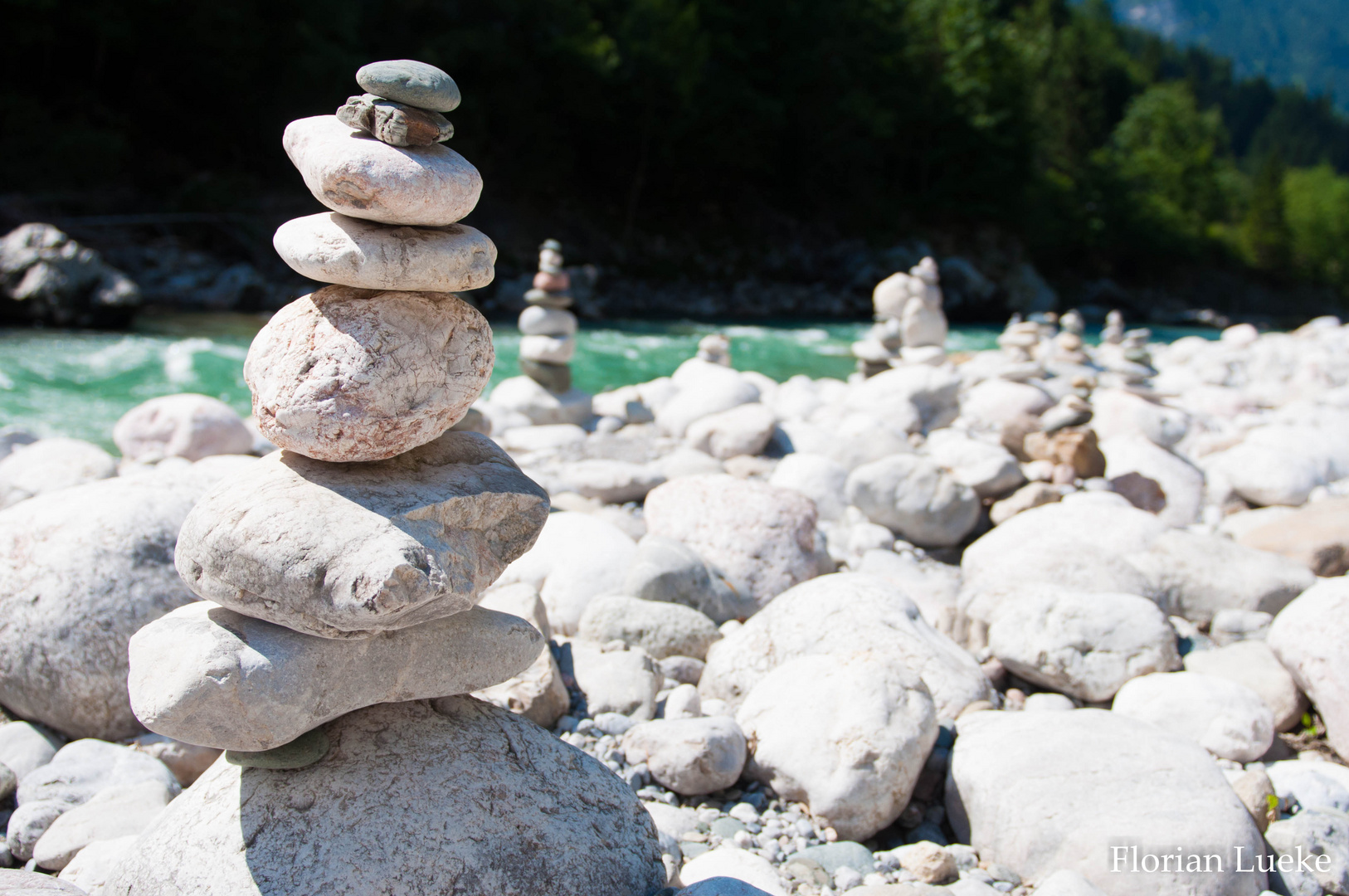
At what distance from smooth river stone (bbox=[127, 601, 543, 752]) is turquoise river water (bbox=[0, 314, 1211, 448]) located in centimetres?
650

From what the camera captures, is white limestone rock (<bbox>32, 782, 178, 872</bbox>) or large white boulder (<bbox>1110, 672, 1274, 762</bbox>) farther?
large white boulder (<bbox>1110, 672, 1274, 762</bbox>)

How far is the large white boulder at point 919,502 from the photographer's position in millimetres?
5473

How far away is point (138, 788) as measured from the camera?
9.29ft

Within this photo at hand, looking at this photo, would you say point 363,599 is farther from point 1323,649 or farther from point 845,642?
point 1323,649

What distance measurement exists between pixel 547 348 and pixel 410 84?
6.31 meters

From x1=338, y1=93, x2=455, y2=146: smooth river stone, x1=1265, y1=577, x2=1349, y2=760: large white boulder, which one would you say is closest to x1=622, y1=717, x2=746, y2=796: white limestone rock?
x1=338, y1=93, x2=455, y2=146: smooth river stone

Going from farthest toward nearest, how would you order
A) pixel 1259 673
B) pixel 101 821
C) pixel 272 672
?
pixel 1259 673
pixel 101 821
pixel 272 672

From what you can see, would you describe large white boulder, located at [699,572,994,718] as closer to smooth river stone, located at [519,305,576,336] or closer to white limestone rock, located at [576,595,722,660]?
white limestone rock, located at [576,595,722,660]

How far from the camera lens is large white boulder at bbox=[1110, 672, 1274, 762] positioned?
3.33 meters

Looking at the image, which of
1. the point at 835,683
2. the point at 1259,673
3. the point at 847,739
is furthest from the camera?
the point at 1259,673

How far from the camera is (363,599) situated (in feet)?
6.75

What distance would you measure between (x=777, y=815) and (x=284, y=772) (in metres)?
1.52

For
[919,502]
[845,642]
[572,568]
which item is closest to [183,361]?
[572,568]

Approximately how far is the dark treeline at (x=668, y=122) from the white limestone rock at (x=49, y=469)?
1334 cm
